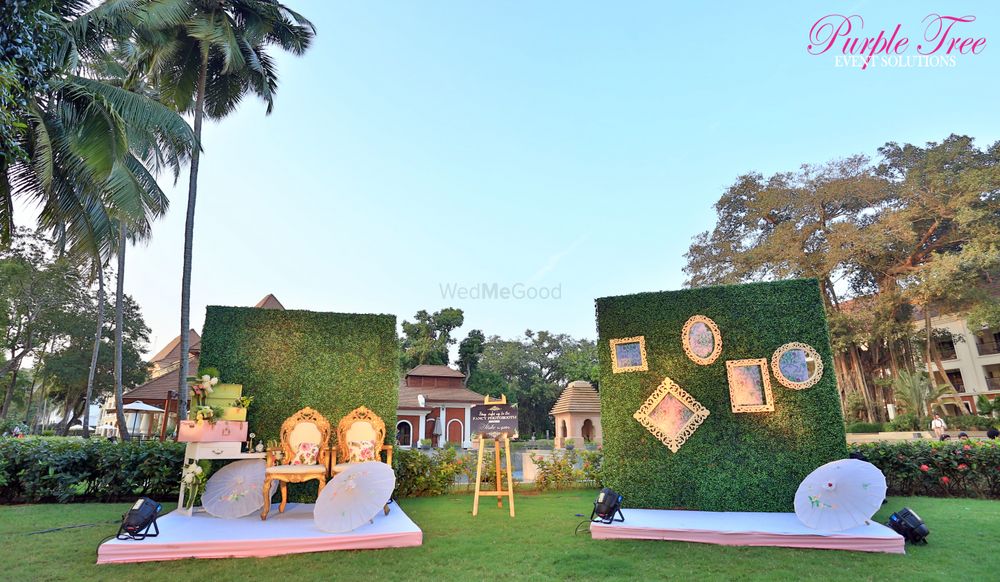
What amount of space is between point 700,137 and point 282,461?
1010cm

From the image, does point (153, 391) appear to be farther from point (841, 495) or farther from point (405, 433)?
point (841, 495)

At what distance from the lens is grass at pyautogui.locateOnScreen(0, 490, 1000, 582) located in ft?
11.5

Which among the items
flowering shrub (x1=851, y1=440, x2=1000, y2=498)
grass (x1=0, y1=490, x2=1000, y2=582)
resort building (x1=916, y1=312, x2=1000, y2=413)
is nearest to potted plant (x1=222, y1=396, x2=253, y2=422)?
grass (x1=0, y1=490, x2=1000, y2=582)

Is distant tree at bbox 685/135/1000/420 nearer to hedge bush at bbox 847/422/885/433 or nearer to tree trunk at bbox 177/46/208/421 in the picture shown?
hedge bush at bbox 847/422/885/433

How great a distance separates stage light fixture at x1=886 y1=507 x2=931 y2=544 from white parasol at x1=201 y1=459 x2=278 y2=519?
6.33 m

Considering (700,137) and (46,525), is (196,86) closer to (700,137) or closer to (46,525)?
(46,525)

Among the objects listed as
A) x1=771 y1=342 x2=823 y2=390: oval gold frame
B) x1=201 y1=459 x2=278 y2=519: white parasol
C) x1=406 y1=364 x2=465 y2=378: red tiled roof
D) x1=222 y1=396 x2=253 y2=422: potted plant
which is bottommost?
x1=201 y1=459 x2=278 y2=519: white parasol

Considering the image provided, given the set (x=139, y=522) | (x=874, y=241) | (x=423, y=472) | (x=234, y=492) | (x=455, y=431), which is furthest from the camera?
(x=455, y=431)

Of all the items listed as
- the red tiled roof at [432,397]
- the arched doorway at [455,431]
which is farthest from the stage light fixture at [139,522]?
the arched doorway at [455,431]

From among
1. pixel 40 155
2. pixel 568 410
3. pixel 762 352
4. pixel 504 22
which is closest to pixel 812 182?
pixel 568 410

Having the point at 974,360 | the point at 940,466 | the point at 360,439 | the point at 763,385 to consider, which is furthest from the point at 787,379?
the point at 974,360

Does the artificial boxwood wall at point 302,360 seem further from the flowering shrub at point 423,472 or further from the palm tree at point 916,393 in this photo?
the palm tree at point 916,393

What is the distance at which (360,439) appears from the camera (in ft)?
19.4

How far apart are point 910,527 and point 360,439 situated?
19.1 ft
